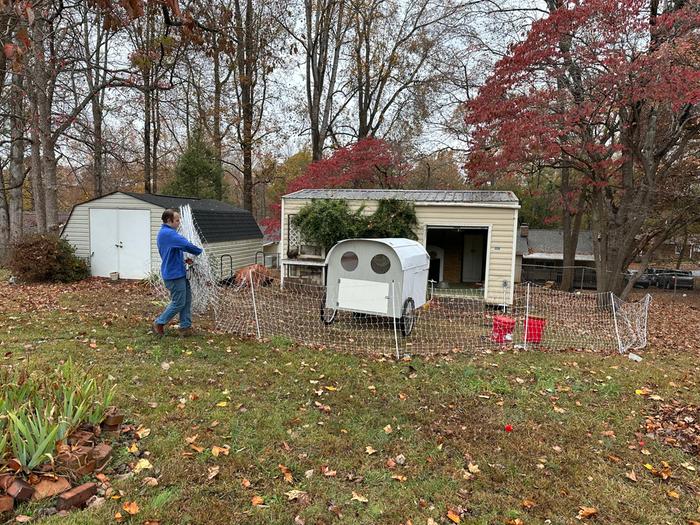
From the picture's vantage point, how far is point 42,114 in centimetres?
1083

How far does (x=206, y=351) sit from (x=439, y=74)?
16669 millimetres

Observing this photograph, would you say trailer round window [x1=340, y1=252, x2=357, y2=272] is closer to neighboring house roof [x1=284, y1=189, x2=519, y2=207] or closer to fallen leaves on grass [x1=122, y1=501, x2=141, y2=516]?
neighboring house roof [x1=284, y1=189, x2=519, y2=207]

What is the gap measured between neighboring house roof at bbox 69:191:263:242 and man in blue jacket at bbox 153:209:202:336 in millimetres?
5779

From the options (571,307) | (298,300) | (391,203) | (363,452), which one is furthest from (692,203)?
(363,452)

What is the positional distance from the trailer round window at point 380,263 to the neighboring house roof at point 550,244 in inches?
906

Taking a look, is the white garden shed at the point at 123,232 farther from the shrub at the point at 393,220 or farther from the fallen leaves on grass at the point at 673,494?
the fallen leaves on grass at the point at 673,494

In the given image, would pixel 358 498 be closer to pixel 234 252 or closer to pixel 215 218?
pixel 215 218

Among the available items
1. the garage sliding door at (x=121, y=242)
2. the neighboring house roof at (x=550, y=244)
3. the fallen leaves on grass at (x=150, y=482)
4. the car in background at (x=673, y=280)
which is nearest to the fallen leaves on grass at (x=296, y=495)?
the fallen leaves on grass at (x=150, y=482)

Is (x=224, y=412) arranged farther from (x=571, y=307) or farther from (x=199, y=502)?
(x=571, y=307)

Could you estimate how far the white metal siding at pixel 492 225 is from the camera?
397 inches

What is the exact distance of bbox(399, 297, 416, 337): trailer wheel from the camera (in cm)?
706

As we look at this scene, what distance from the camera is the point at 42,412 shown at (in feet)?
9.27

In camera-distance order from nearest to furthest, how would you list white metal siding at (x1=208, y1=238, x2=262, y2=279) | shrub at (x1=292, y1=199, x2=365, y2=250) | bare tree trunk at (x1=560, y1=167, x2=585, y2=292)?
shrub at (x1=292, y1=199, x2=365, y2=250) → white metal siding at (x1=208, y1=238, x2=262, y2=279) → bare tree trunk at (x1=560, y1=167, x2=585, y2=292)

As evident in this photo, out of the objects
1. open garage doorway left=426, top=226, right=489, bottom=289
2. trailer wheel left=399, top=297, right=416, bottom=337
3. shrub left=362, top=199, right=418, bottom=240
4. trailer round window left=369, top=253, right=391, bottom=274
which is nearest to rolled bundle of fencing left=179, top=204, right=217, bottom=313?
trailer round window left=369, top=253, right=391, bottom=274
